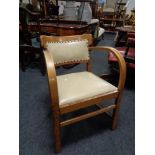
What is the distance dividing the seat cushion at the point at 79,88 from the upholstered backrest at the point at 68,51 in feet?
0.50

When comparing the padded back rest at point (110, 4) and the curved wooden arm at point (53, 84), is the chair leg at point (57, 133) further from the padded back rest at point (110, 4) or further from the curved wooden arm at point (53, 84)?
the padded back rest at point (110, 4)

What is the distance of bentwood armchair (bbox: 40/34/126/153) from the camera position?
94 cm

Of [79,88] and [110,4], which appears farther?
[110,4]

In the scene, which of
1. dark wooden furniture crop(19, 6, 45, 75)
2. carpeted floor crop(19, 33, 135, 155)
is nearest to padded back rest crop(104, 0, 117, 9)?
dark wooden furniture crop(19, 6, 45, 75)

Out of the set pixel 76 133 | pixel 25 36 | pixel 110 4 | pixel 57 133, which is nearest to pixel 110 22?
pixel 110 4

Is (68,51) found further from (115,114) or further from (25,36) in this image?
(25,36)

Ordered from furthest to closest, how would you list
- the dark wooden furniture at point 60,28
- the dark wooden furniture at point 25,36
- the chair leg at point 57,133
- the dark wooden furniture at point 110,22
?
1. the dark wooden furniture at point 110,22
2. the dark wooden furniture at point 60,28
3. the dark wooden furniture at point 25,36
4. the chair leg at point 57,133

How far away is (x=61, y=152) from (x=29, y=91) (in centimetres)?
93

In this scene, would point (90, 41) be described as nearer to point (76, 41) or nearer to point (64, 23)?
point (76, 41)

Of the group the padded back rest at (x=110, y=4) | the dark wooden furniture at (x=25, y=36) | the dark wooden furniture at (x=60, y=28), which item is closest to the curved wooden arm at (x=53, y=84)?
the dark wooden furniture at (x=25, y=36)

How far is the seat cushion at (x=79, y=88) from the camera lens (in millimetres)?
990

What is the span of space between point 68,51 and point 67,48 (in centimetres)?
A: 3

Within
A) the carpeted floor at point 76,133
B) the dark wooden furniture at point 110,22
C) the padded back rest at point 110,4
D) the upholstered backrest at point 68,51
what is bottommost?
the carpeted floor at point 76,133

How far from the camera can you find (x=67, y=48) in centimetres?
126
